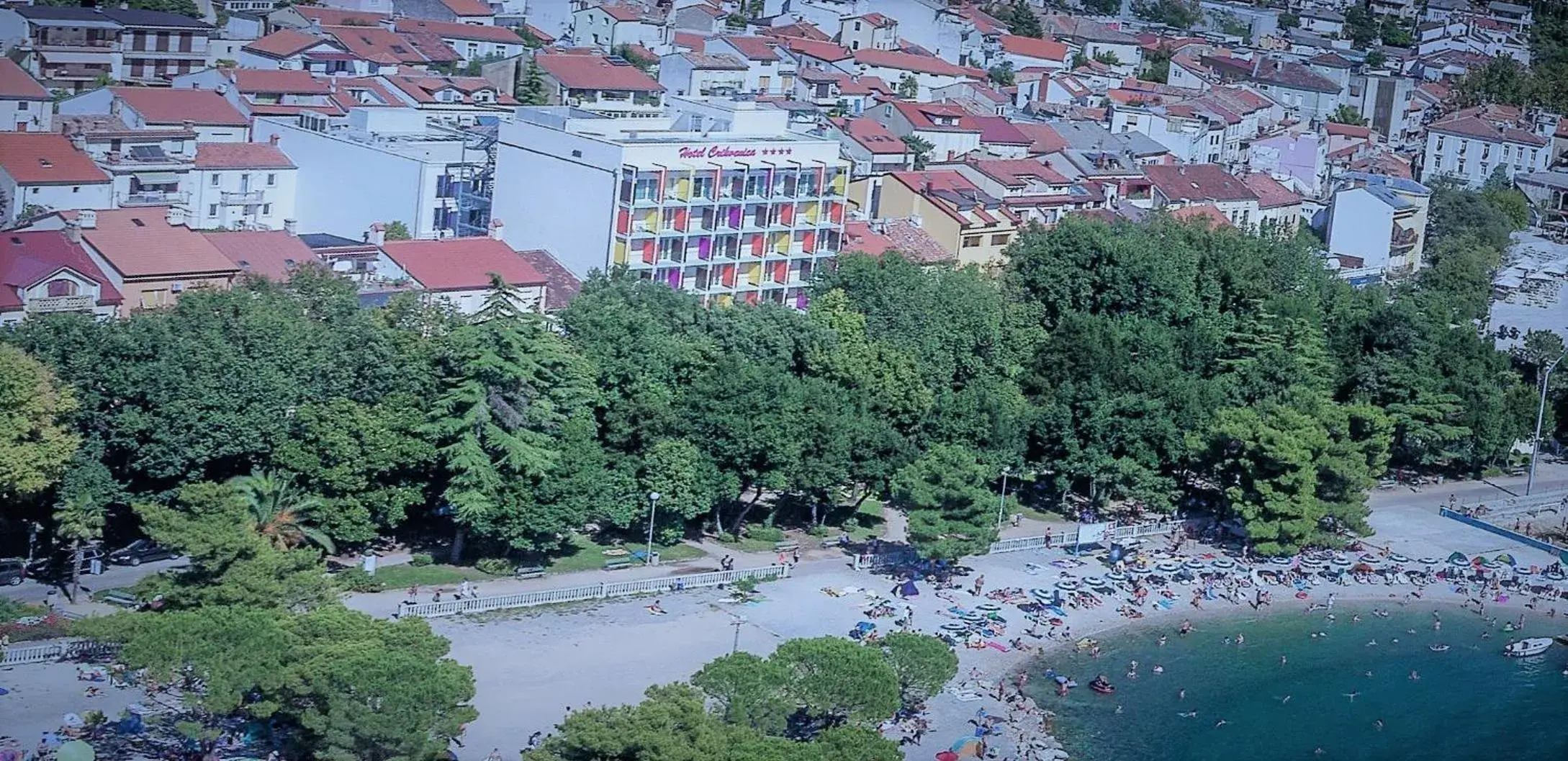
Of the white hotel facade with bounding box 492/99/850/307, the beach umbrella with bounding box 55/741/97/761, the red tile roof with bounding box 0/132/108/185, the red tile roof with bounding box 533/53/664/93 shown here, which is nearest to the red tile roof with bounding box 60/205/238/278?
the red tile roof with bounding box 0/132/108/185

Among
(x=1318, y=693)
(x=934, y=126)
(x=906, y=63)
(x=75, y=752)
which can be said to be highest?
(x=906, y=63)

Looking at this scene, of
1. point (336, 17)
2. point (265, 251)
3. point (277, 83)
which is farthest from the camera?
point (336, 17)

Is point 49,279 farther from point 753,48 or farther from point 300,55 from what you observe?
point 753,48

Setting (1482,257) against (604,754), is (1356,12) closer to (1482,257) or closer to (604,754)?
(1482,257)

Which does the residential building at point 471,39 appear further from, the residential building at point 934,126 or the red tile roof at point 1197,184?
the red tile roof at point 1197,184

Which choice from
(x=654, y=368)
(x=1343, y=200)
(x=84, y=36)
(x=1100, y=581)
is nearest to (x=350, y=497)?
(x=654, y=368)

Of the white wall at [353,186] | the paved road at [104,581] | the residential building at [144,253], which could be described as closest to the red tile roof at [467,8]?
the white wall at [353,186]

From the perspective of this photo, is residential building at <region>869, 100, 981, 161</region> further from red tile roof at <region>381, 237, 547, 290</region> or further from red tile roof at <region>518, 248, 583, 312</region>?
red tile roof at <region>381, 237, 547, 290</region>

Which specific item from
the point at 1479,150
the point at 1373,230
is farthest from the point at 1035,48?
the point at 1373,230
